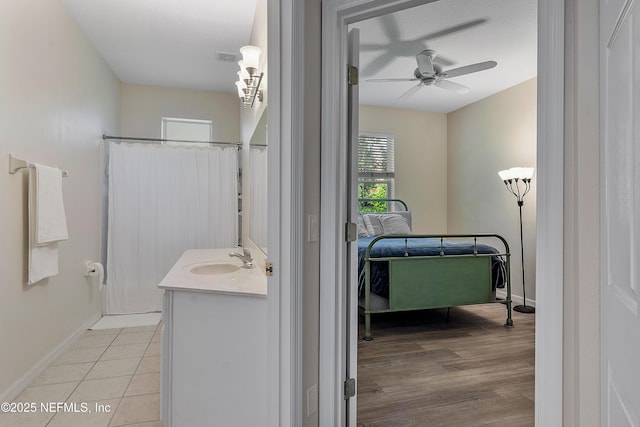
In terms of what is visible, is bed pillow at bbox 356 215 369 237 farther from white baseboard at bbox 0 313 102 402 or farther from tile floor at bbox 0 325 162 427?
white baseboard at bbox 0 313 102 402

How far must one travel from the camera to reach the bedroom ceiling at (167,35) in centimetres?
281

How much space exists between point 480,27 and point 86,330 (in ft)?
14.8

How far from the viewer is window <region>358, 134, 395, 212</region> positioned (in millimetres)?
5332

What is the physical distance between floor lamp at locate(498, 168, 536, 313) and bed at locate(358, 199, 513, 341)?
2.42ft

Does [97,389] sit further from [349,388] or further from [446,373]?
[446,373]

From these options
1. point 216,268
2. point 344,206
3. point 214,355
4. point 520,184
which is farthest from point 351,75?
point 520,184

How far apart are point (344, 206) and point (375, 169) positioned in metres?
3.97

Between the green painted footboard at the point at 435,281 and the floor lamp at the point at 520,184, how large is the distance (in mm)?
766

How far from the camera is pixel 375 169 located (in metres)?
5.38

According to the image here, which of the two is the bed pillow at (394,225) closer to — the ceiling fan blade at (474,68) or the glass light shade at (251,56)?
the ceiling fan blade at (474,68)

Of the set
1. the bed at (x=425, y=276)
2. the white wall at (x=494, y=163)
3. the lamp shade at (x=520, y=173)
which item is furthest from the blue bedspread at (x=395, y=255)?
the lamp shade at (x=520, y=173)

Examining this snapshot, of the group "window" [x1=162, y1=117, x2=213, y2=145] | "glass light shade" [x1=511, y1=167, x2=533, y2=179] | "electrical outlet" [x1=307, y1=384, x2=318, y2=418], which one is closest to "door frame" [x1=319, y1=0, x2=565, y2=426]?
"electrical outlet" [x1=307, y1=384, x2=318, y2=418]

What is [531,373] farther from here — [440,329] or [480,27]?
[480,27]

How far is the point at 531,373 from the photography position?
2.42 meters
